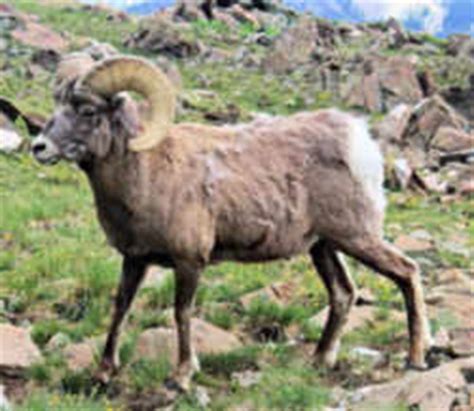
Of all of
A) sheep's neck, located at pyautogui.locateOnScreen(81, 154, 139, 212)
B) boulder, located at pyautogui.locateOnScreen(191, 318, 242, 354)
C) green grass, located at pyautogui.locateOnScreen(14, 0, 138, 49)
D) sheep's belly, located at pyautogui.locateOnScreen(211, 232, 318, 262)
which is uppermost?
sheep's neck, located at pyautogui.locateOnScreen(81, 154, 139, 212)

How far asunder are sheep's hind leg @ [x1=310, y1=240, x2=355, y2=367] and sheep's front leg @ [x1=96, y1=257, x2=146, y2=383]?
6.23 ft

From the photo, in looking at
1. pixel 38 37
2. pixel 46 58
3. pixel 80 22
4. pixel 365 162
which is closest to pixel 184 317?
pixel 365 162

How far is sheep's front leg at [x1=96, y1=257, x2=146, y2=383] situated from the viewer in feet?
28.6

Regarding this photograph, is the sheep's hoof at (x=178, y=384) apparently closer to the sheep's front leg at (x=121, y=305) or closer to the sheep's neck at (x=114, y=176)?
the sheep's front leg at (x=121, y=305)

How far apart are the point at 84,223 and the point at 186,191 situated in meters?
6.22

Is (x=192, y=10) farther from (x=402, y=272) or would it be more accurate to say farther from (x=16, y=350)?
(x=16, y=350)

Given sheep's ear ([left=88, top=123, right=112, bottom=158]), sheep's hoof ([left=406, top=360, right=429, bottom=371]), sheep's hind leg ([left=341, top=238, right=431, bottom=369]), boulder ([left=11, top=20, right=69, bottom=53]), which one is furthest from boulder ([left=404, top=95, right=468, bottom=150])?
sheep's ear ([left=88, top=123, right=112, bottom=158])

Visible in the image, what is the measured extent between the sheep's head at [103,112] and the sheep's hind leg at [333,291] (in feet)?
7.55

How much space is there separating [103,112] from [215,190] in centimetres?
125

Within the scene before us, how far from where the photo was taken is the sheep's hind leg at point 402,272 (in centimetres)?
924

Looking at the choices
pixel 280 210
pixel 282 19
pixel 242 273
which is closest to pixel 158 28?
pixel 282 19

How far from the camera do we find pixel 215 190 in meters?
8.70

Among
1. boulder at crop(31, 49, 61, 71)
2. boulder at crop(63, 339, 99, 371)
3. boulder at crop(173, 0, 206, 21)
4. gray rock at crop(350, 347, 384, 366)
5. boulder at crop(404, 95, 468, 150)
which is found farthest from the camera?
boulder at crop(173, 0, 206, 21)

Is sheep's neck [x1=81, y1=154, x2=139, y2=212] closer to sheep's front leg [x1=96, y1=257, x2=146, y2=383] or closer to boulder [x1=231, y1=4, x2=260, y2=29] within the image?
sheep's front leg [x1=96, y1=257, x2=146, y2=383]
